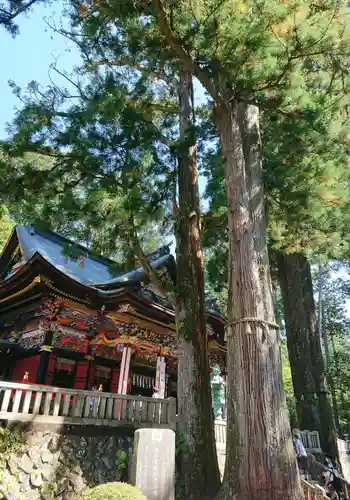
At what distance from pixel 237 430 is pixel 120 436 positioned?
3012 mm

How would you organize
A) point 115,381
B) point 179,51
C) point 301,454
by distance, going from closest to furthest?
1. point 179,51
2. point 301,454
3. point 115,381

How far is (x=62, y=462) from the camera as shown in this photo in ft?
19.1

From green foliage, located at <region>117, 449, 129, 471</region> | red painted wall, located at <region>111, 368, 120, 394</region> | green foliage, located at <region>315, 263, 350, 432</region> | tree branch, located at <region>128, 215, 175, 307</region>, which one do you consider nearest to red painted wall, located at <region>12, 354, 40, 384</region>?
red painted wall, located at <region>111, 368, 120, 394</region>

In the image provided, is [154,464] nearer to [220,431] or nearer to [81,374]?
[220,431]

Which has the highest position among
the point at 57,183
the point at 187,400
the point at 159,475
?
the point at 57,183

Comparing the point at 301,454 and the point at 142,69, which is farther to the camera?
the point at 301,454

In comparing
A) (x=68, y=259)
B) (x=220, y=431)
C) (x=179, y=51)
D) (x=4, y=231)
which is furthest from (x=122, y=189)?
(x=4, y=231)

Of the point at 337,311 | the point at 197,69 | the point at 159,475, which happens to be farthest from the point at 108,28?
the point at 337,311

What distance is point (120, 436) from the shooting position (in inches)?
264

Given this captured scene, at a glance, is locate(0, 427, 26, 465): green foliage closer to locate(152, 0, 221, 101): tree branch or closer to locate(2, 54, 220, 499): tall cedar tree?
locate(2, 54, 220, 499): tall cedar tree

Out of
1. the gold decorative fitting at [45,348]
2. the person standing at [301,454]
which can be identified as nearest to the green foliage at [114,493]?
the gold decorative fitting at [45,348]

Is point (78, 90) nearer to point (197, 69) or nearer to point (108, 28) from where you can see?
point (108, 28)

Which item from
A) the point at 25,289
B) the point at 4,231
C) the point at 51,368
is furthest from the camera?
the point at 4,231

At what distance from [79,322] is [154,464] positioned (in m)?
6.03
